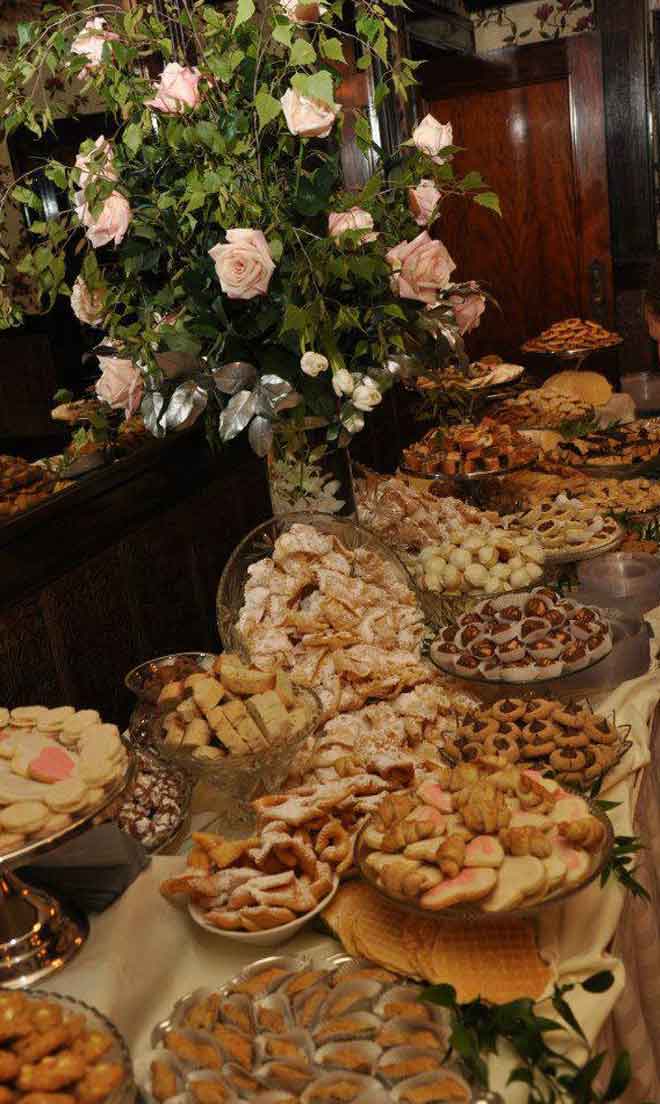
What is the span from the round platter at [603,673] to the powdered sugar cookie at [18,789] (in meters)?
0.80

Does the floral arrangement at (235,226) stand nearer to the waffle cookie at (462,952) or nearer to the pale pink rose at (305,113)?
the pale pink rose at (305,113)

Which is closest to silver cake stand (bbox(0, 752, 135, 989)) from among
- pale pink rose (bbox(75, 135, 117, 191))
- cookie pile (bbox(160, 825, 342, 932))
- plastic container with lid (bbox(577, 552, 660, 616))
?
cookie pile (bbox(160, 825, 342, 932))

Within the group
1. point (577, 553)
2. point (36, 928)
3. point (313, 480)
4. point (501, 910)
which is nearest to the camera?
point (501, 910)

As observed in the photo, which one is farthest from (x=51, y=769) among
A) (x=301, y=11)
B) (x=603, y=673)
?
(x=301, y=11)

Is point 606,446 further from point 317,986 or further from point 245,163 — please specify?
point 317,986

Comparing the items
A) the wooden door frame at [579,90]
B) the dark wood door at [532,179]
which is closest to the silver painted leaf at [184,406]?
the dark wood door at [532,179]

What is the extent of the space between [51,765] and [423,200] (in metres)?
1.29

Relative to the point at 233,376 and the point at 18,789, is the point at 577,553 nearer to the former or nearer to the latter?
the point at 233,376

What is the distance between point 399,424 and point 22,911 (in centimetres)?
327

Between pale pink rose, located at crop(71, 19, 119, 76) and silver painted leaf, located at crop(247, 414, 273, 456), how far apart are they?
2.14ft

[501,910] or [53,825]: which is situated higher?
[53,825]

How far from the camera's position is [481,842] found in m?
1.29

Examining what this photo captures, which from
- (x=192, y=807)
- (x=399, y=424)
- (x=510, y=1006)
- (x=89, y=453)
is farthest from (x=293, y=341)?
(x=399, y=424)

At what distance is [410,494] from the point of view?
8.55 ft
